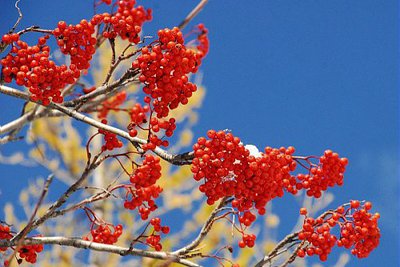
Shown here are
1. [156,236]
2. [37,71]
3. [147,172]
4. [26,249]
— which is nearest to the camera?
[37,71]

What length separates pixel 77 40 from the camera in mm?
3385

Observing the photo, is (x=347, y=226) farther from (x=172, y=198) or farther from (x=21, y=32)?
(x=172, y=198)

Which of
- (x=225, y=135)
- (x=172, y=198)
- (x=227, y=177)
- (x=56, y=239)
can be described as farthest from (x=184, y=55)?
(x=172, y=198)

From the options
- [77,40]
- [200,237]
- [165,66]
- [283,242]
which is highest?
[77,40]

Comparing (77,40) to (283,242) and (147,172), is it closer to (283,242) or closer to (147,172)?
(147,172)

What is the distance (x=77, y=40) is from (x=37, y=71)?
35cm

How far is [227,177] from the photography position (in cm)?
322

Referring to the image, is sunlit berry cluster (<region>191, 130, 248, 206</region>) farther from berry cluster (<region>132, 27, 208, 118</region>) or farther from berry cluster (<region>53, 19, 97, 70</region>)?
berry cluster (<region>53, 19, 97, 70</region>)

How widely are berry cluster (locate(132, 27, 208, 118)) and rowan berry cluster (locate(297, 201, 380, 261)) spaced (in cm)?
106

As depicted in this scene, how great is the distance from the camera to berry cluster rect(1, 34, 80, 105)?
3172mm

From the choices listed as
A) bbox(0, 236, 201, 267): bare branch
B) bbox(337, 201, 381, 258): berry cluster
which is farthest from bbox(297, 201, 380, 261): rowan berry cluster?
bbox(0, 236, 201, 267): bare branch

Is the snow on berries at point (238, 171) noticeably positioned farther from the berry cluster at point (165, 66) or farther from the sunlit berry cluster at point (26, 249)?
the sunlit berry cluster at point (26, 249)

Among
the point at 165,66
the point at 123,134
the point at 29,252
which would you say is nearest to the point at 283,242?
the point at 123,134

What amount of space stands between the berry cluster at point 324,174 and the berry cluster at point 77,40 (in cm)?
147
